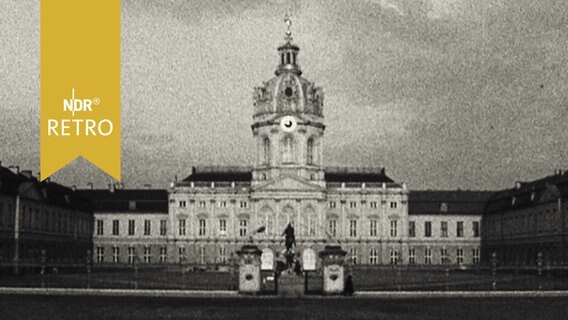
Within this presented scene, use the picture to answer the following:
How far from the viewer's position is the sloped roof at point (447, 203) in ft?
323

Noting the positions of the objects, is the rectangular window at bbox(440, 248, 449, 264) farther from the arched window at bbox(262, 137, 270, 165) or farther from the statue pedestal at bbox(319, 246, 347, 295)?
the statue pedestal at bbox(319, 246, 347, 295)

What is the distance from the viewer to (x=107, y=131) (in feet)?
83.5

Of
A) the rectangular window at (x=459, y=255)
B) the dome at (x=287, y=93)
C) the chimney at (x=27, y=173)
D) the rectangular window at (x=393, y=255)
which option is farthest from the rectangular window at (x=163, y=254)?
the rectangular window at (x=459, y=255)

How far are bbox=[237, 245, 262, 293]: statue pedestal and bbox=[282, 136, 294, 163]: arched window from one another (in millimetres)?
61273

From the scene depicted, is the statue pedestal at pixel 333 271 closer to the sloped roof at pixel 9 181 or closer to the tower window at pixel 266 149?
the sloped roof at pixel 9 181

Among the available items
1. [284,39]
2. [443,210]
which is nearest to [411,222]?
[443,210]

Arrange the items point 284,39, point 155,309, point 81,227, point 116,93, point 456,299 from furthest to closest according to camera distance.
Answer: point 284,39
point 81,227
point 456,299
point 155,309
point 116,93

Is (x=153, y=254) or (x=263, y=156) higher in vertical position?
(x=263, y=156)

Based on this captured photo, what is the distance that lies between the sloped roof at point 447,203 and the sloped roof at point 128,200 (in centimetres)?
2880

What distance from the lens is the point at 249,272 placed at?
35.3 m

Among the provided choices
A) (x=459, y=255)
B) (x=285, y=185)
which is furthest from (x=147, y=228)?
(x=459, y=255)

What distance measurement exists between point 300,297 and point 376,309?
6480mm

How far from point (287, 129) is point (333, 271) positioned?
61.5 m

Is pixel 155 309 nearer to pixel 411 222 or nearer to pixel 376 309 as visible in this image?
pixel 376 309
